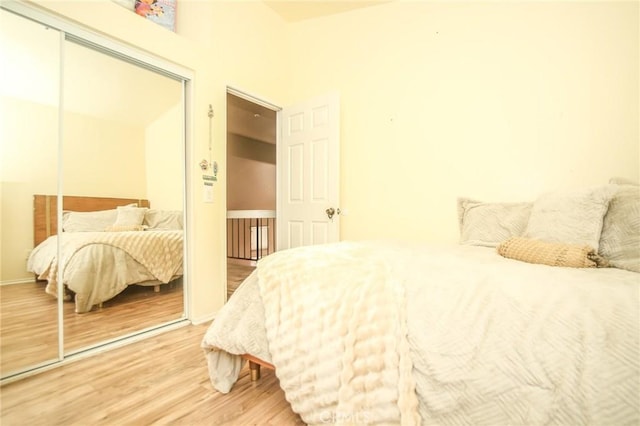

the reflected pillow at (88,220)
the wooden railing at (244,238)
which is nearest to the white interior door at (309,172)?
the reflected pillow at (88,220)

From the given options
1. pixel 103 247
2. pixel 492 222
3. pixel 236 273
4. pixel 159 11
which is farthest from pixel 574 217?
pixel 236 273

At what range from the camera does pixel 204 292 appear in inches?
91.3

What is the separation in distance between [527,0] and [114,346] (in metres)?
3.81

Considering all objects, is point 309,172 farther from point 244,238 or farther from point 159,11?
point 244,238

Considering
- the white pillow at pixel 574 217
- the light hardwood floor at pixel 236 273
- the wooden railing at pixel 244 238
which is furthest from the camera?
the wooden railing at pixel 244 238

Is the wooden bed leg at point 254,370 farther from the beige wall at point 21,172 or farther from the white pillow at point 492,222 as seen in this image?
the white pillow at point 492,222

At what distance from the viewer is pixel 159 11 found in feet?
7.00

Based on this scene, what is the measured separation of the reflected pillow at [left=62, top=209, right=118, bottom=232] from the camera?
1.72 m

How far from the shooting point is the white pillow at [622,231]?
121 centimetres

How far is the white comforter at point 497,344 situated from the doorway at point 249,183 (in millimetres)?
4002

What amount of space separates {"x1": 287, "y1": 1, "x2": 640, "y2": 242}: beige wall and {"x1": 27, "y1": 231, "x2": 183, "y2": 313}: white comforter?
170 centimetres

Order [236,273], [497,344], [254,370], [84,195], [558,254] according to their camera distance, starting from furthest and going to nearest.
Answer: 1. [236,273]
2. [84,195]
3. [254,370]
4. [558,254]
5. [497,344]

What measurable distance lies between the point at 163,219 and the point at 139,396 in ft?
4.30

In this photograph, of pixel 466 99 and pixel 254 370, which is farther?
pixel 466 99
